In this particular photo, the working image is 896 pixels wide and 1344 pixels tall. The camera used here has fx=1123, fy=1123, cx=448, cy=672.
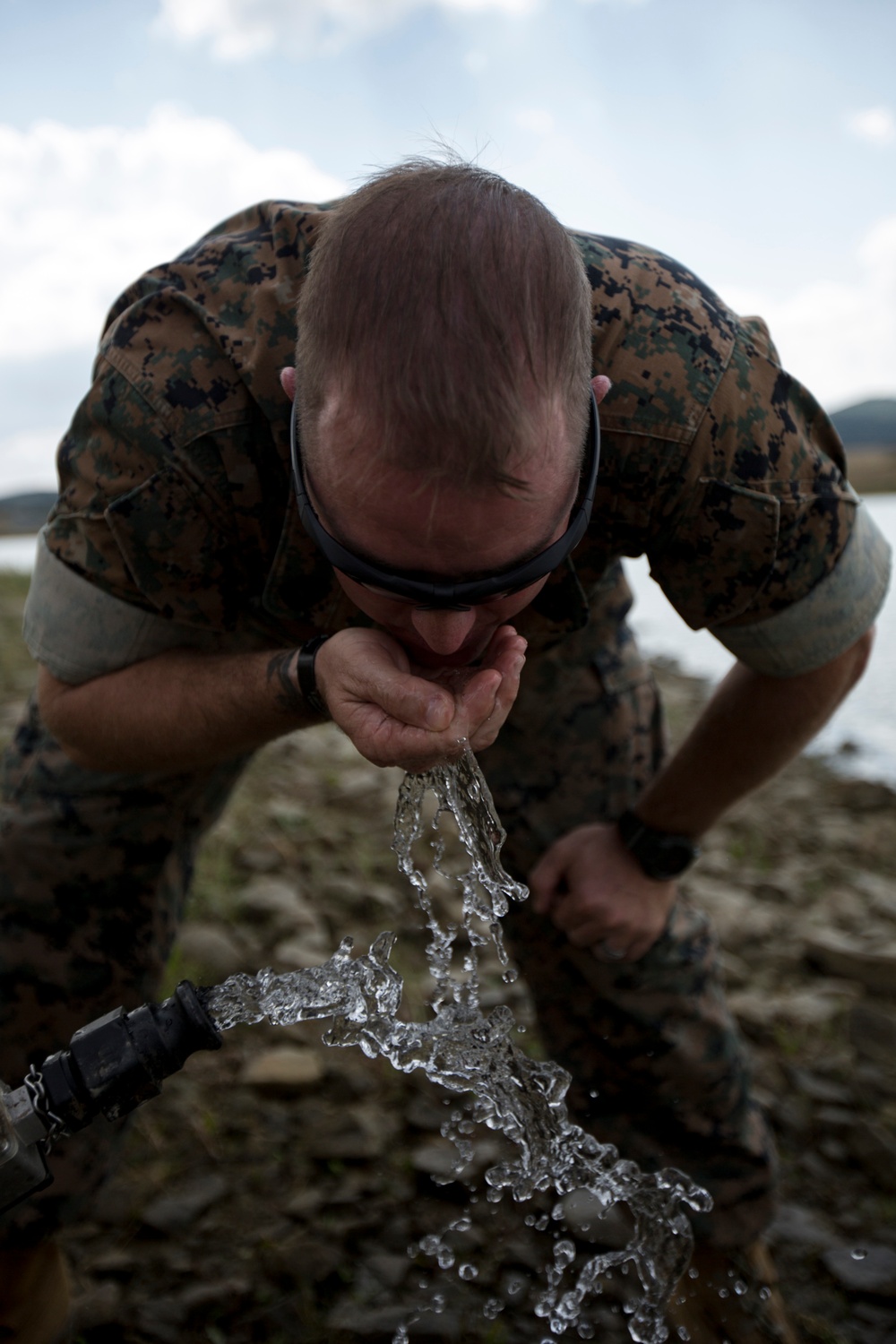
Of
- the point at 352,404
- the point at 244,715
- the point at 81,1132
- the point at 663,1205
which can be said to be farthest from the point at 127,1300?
the point at 352,404

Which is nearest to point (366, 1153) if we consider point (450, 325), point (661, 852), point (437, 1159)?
point (437, 1159)

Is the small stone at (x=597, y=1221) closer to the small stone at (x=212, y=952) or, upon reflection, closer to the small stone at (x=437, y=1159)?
the small stone at (x=437, y=1159)

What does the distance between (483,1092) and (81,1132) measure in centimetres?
85

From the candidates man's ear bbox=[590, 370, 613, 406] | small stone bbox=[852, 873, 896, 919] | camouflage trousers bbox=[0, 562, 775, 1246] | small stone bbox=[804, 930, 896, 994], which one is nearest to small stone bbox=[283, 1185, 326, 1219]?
camouflage trousers bbox=[0, 562, 775, 1246]

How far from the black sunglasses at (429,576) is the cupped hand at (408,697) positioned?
112 mm

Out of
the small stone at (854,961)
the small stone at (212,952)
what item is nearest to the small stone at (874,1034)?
the small stone at (854,961)

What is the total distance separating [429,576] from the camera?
5.36 ft

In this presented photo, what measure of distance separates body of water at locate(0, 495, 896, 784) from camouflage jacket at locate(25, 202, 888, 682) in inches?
78.0

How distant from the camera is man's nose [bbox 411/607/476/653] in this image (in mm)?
1697

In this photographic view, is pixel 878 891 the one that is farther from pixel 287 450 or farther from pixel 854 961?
pixel 287 450

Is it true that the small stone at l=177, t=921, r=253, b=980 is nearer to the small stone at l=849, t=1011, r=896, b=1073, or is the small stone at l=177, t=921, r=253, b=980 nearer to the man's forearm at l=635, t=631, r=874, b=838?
the man's forearm at l=635, t=631, r=874, b=838

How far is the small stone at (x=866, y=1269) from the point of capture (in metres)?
2.63

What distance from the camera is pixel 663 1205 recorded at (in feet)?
8.42

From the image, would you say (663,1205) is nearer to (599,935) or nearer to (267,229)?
(599,935)
